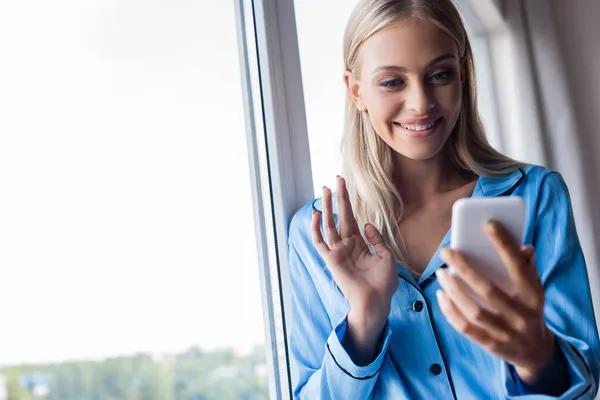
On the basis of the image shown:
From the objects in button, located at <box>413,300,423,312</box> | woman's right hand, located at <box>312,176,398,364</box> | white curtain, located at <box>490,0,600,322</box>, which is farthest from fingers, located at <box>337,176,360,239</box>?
white curtain, located at <box>490,0,600,322</box>

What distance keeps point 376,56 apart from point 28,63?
0.39 metres

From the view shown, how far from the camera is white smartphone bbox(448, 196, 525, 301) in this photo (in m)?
0.47

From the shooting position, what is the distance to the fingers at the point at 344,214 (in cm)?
64

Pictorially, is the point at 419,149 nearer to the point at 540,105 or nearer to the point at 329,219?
the point at 329,219

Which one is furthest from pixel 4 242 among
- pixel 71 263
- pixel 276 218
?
pixel 276 218

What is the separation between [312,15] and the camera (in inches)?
33.5

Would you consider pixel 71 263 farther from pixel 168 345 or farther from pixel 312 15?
pixel 312 15

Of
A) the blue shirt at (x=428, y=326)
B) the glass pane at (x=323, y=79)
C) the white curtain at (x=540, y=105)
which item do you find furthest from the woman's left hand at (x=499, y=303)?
the white curtain at (x=540, y=105)

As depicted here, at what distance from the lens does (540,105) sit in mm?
969

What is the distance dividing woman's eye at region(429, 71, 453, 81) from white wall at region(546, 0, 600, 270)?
1.12 feet

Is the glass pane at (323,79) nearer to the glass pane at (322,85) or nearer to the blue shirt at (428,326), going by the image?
the glass pane at (322,85)

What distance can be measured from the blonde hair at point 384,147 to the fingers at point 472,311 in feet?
0.74

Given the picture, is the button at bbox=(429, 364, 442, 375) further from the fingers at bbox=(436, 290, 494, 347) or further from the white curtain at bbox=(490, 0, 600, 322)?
the white curtain at bbox=(490, 0, 600, 322)

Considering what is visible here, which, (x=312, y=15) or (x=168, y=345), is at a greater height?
(x=312, y=15)
